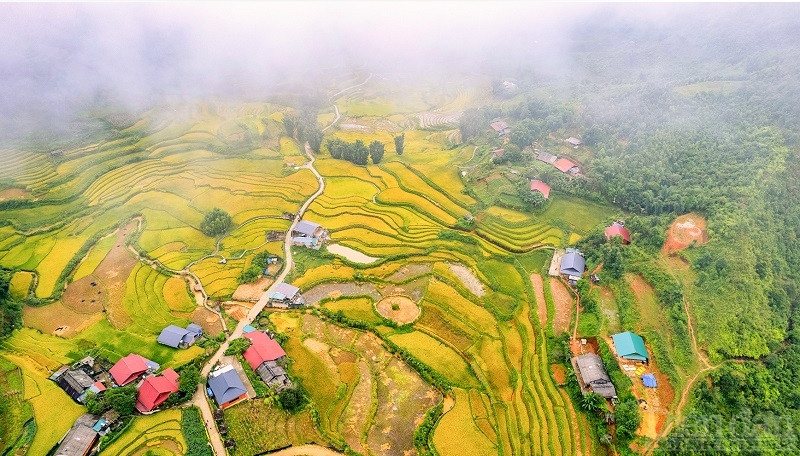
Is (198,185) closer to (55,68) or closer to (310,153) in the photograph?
(310,153)

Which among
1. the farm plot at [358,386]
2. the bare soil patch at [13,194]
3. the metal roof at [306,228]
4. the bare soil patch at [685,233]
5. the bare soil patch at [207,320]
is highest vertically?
the bare soil patch at [13,194]

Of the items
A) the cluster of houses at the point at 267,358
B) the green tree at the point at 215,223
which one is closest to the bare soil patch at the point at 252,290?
the cluster of houses at the point at 267,358

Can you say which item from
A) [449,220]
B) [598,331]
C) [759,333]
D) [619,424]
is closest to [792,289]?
[759,333]

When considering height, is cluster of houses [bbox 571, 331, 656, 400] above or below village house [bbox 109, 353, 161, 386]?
below

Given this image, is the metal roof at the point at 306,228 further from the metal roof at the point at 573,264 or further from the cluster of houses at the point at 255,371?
the metal roof at the point at 573,264

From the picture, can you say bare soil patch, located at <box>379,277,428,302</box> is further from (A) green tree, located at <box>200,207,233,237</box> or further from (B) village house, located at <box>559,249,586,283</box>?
(A) green tree, located at <box>200,207,233,237</box>

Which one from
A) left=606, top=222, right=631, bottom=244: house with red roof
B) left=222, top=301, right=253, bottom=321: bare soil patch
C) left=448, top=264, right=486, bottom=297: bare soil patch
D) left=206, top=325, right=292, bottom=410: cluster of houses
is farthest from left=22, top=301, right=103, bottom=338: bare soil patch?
left=606, top=222, right=631, bottom=244: house with red roof
